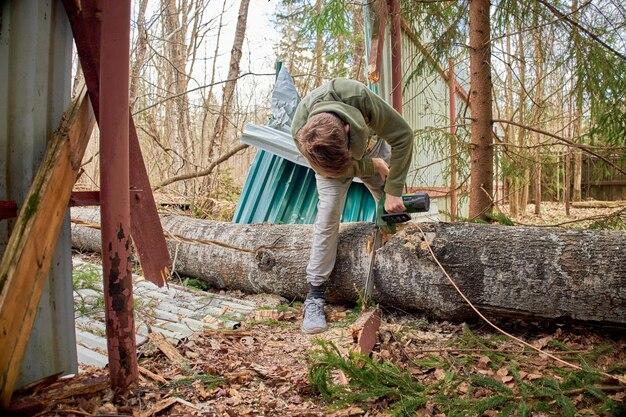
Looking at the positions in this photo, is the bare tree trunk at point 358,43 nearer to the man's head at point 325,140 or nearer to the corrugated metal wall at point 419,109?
the corrugated metal wall at point 419,109

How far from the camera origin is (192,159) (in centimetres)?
869

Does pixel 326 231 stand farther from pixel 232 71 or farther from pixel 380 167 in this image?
pixel 232 71

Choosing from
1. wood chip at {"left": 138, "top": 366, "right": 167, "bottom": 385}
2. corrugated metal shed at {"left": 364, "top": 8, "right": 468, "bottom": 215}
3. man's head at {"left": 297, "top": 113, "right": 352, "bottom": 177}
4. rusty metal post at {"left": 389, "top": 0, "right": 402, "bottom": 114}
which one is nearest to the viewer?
wood chip at {"left": 138, "top": 366, "right": 167, "bottom": 385}

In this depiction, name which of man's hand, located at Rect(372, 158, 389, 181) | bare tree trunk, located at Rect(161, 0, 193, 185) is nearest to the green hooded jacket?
man's hand, located at Rect(372, 158, 389, 181)

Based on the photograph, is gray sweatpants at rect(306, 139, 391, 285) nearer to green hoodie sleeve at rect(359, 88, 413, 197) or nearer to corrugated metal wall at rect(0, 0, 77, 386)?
green hoodie sleeve at rect(359, 88, 413, 197)

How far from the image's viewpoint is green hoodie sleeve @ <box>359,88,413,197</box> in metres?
2.96

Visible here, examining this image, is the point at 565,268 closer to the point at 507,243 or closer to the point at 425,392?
the point at 507,243

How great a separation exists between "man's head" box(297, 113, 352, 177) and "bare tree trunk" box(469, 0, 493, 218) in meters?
1.82

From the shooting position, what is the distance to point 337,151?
2.69 meters

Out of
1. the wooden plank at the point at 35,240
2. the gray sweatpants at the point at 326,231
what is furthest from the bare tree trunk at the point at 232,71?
the wooden plank at the point at 35,240

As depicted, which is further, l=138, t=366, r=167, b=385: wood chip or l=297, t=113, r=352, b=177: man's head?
l=297, t=113, r=352, b=177: man's head

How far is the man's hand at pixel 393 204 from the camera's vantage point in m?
2.93

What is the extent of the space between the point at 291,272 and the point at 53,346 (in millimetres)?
1959

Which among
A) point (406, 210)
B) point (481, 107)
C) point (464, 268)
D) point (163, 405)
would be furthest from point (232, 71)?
point (163, 405)
